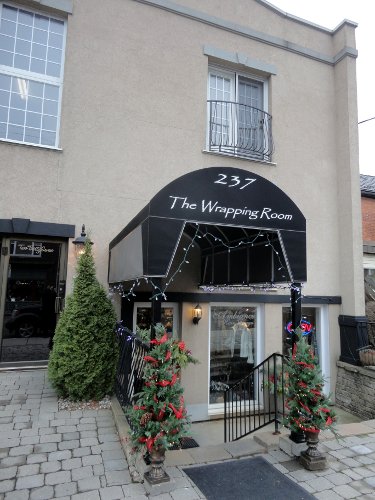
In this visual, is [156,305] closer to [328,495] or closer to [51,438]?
[51,438]

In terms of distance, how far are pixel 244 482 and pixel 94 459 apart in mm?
1554

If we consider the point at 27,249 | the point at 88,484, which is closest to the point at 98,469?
the point at 88,484

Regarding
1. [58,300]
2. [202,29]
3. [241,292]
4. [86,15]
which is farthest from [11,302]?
[202,29]

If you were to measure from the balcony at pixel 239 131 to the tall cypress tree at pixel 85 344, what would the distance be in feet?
12.7

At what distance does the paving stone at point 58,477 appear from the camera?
3.34 metres

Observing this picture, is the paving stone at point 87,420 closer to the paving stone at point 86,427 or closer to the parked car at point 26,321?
the paving stone at point 86,427

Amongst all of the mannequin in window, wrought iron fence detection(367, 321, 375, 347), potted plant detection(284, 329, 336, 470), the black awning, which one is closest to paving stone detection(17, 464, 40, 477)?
the black awning

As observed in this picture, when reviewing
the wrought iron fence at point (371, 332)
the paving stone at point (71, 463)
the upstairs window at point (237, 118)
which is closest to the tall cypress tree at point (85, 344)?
the paving stone at point (71, 463)

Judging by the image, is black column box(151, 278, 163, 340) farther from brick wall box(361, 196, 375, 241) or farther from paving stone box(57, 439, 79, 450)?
brick wall box(361, 196, 375, 241)

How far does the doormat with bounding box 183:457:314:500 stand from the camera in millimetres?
3361

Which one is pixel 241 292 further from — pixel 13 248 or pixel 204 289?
pixel 13 248

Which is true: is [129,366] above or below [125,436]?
above

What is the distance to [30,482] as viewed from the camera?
3320mm

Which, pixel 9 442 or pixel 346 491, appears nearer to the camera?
pixel 346 491
